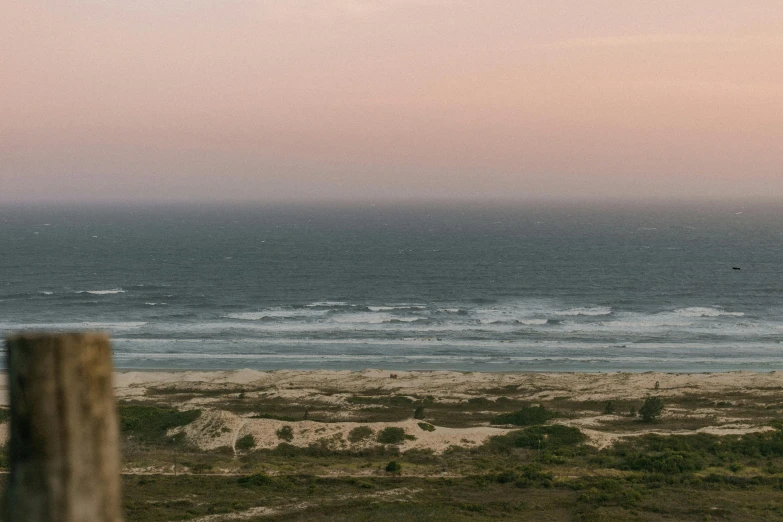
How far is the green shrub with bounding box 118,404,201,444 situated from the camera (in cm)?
3947

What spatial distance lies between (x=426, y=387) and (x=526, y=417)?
12.7 m

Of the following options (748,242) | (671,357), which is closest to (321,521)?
(671,357)

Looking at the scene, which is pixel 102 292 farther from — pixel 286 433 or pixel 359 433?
pixel 359 433

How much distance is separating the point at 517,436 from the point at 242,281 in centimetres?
8522

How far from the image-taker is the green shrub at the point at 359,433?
38000mm

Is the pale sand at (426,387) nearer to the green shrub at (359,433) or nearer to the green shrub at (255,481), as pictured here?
the green shrub at (359,433)

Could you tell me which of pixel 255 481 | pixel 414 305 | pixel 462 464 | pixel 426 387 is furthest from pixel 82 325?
pixel 462 464

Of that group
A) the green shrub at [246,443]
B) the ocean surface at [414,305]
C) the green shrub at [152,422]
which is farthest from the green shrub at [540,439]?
the ocean surface at [414,305]

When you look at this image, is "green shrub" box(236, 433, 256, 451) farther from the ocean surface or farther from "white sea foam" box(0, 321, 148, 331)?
"white sea foam" box(0, 321, 148, 331)

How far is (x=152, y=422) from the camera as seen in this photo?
136ft

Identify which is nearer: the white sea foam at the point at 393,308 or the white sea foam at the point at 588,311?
the white sea foam at the point at 588,311

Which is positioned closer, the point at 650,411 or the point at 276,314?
Result: the point at 650,411

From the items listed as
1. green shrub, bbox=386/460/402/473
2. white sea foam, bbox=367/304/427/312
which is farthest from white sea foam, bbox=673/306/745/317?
green shrub, bbox=386/460/402/473

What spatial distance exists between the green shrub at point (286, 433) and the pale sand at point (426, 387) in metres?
0.32
